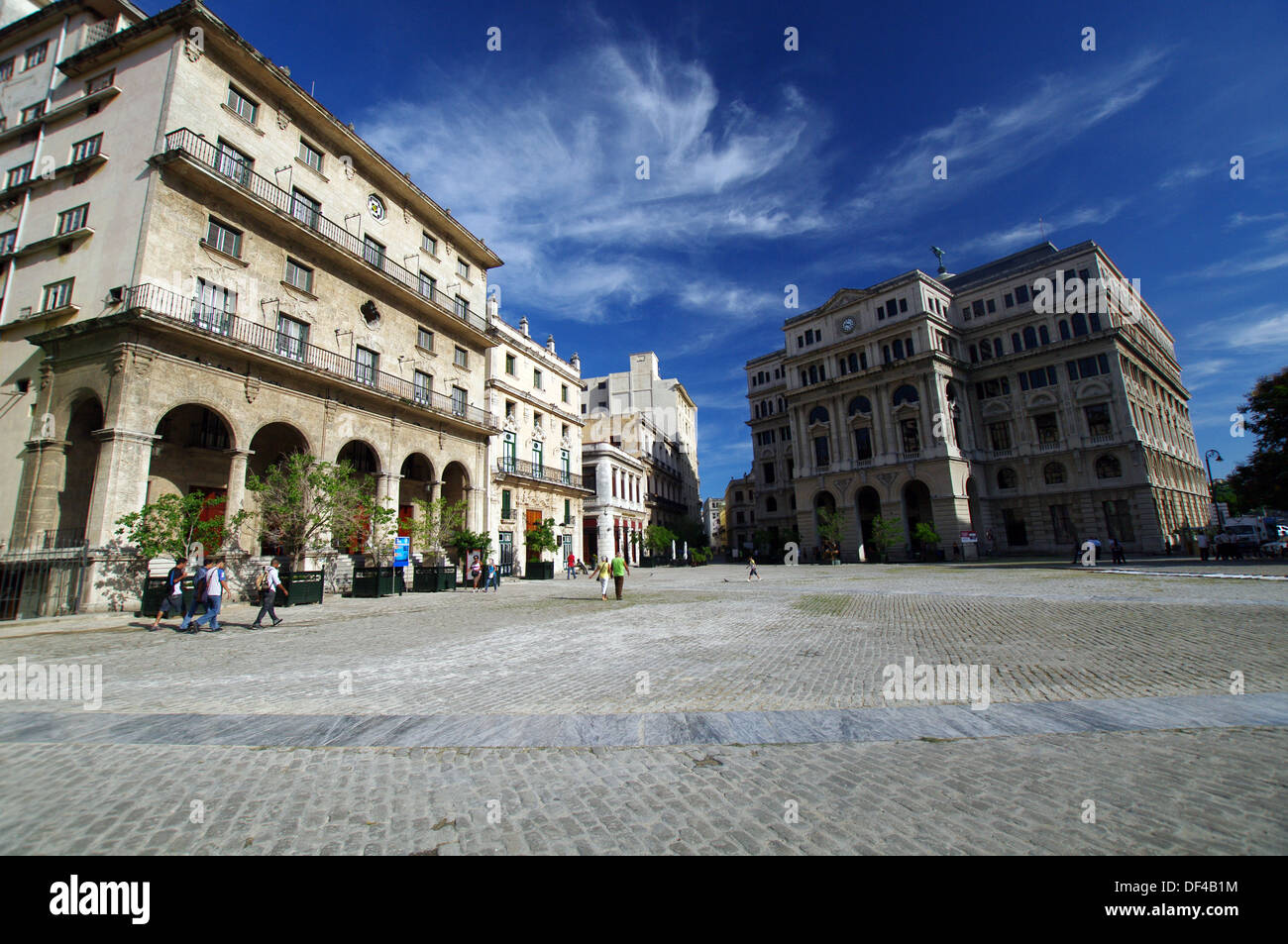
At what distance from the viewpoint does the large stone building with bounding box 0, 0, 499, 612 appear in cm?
1535

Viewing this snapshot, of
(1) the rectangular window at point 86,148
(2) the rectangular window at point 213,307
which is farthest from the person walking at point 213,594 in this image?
(1) the rectangular window at point 86,148

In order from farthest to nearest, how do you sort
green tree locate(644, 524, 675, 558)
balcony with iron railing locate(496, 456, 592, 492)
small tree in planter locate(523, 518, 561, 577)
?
green tree locate(644, 524, 675, 558)
small tree in planter locate(523, 518, 561, 577)
balcony with iron railing locate(496, 456, 592, 492)

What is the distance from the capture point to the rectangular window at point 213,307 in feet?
53.9

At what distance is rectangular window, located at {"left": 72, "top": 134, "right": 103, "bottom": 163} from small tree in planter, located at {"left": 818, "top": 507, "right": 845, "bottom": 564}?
44.6m

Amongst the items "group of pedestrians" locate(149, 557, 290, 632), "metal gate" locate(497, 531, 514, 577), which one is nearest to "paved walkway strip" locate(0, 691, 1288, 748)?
"group of pedestrians" locate(149, 557, 290, 632)

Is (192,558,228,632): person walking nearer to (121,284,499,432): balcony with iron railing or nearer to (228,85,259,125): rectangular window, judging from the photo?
(121,284,499,432): balcony with iron railing

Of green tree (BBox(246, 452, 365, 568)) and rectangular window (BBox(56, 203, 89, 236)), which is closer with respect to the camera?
green tree (BBox(246, 452, 365, 568))

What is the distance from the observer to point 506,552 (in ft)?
102

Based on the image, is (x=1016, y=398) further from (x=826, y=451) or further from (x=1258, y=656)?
(x=1258, y=656)

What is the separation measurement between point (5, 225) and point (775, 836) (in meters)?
31.7
